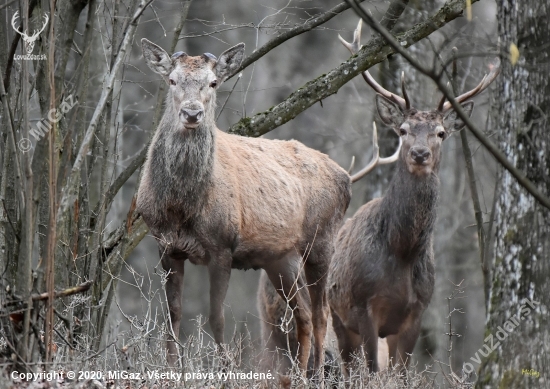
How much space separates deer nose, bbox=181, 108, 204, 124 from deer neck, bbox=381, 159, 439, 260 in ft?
7.42

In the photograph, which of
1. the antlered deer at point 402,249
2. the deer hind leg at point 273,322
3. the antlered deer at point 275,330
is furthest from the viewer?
the deer hind leg at point 273,322

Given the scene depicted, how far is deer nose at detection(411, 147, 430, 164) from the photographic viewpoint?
25.8 ft

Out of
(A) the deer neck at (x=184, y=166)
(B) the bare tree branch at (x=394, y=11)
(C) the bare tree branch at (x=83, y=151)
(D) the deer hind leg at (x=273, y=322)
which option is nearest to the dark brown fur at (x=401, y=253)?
(D) the deer hind leg at (x=273, y=322)

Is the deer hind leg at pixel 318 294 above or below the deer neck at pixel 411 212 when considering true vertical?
below

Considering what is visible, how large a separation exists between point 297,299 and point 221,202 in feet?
5.60

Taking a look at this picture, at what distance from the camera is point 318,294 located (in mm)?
8562

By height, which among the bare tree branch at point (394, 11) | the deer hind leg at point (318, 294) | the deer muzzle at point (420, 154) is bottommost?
the deer hind leg at point (318, 294)

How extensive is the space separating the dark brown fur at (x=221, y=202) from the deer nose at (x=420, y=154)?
1.14m

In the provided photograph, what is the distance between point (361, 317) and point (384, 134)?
484 cm

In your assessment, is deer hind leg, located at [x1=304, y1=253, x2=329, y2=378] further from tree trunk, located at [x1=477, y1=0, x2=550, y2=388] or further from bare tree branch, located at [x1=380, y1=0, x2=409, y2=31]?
tree trunk, located at [x1=477, y1=0, x2=550, y2=388]

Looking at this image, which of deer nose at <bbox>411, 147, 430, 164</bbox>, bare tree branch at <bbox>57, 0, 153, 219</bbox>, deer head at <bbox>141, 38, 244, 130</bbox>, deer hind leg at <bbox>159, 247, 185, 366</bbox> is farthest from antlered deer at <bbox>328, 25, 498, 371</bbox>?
bare tree branch at <bbox>57, 0, 153, 219</bbox>

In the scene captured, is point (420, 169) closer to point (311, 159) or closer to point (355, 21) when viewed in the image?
point (311, 159)

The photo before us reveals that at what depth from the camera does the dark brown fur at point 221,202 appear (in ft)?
23.1

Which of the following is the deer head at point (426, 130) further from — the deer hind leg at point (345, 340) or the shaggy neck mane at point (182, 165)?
the deer hind leg at point (345, 340)
